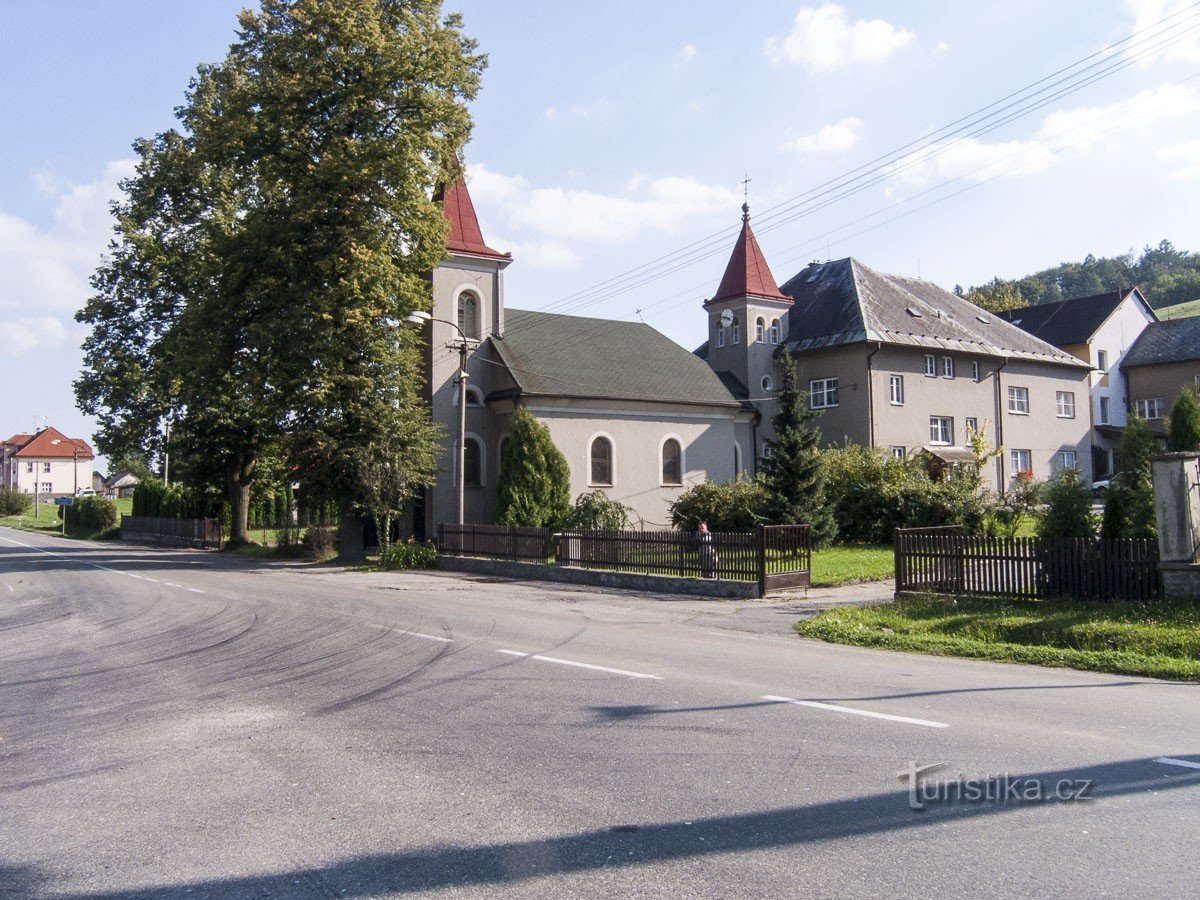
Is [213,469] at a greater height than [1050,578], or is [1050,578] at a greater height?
[213,469]

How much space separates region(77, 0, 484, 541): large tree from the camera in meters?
28.1

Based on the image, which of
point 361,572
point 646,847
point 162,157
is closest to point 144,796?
point 646,847

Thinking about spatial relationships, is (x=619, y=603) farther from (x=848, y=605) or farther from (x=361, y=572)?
(x=361, y=572)

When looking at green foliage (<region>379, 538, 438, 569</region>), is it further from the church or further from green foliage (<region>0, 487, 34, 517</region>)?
green foliage (<region>0, 487, 34, 517</region>)

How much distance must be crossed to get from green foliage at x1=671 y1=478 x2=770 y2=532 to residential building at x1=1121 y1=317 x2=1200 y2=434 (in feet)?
123

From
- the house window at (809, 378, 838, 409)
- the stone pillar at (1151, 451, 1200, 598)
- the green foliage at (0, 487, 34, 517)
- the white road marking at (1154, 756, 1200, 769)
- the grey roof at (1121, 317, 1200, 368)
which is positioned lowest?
the white road marking at (1154, 756, 1200, 769)

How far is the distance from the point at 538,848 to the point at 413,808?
0.99 metres

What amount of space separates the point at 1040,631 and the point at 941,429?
31.4 meters

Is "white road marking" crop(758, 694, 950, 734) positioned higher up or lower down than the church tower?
lower down

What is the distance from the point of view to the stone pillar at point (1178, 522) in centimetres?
1303

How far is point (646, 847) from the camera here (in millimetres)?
4750

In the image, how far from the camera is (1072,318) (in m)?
60.3

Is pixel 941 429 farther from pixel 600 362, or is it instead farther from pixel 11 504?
pixel 11 504

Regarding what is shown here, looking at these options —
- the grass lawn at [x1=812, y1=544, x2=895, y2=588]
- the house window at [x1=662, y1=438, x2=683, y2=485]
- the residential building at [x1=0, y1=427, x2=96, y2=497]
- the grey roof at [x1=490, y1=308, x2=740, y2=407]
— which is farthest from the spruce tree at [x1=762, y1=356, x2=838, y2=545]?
the residential building at [x1=0, y1=427, x2=96, y2=497]
